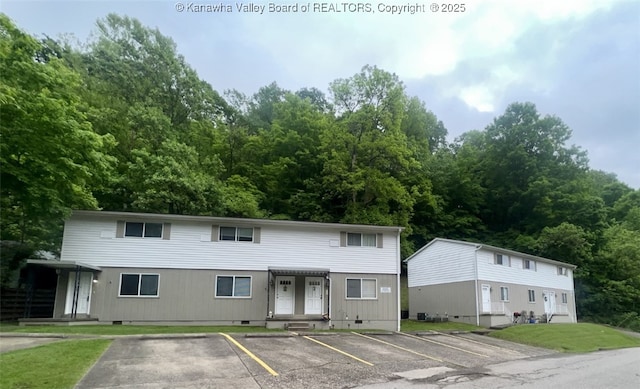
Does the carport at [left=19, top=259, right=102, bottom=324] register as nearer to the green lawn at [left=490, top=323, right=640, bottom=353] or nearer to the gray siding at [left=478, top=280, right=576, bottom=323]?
the green lawn at [left=490, top=323, right=640, bottom=353]

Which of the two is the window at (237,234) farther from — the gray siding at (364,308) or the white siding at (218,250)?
the gray siding at (364,308)

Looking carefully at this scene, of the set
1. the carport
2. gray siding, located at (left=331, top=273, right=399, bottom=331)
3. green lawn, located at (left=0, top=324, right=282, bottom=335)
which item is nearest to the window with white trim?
gray siding, located at (left=331, top=273, right=399, bottom=331)

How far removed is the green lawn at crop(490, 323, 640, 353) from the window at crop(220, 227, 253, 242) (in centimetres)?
1242

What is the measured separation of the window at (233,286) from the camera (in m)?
17.9

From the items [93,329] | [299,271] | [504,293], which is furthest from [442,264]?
[93,329]

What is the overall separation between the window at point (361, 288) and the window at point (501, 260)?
9.68 meters

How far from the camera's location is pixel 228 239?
18.4m

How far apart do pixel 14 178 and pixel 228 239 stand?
7.95m

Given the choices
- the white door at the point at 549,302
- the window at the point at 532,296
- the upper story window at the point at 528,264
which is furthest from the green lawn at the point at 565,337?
the white door at the point at 549,302

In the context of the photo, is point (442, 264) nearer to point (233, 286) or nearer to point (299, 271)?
point (299, 271)

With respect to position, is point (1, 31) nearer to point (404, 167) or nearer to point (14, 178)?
point (14, 178)

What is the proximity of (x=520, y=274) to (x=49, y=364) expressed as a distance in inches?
1015

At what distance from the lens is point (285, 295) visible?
18.6 meters

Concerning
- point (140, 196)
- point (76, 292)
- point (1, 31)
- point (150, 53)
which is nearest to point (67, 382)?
point (76, 292)
